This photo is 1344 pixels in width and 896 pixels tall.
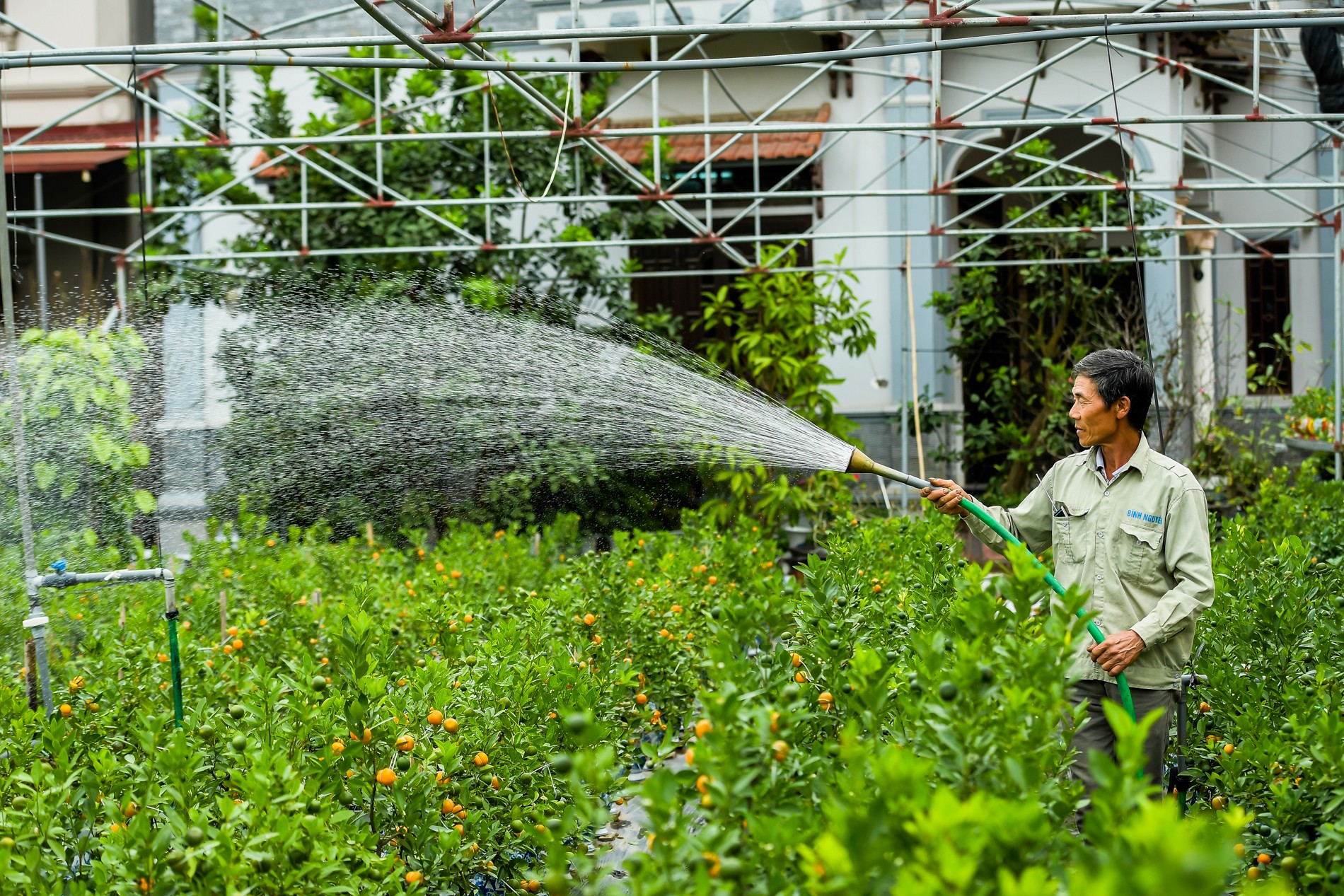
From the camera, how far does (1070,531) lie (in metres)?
3.57

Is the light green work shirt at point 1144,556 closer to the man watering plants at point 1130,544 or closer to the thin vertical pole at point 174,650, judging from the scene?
the man watering plants at point 1130,544

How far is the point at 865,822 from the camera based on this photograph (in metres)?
1.67

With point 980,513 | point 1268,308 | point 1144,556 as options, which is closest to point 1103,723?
point 1144,556

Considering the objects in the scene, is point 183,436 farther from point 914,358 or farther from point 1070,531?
point 1070,531

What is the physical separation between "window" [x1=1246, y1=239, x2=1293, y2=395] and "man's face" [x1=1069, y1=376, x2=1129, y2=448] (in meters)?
11.3

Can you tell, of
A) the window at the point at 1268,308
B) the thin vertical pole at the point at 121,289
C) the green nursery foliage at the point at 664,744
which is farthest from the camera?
the window at the point at 1268,308

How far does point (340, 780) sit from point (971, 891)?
181cm

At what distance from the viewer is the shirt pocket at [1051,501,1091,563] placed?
3527 millimetres

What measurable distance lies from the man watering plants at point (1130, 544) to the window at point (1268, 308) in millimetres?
11276

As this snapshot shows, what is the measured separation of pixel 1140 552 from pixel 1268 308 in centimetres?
1179

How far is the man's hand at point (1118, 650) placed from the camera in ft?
10.5

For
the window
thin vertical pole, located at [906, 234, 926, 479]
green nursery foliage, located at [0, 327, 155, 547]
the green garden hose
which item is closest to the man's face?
the green garden hose

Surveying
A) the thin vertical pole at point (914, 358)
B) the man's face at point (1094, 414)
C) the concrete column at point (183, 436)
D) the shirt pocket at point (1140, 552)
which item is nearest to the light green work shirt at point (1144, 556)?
the shirt pocket at point (1140, 552)

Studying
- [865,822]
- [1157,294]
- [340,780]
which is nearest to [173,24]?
[1157,294]
